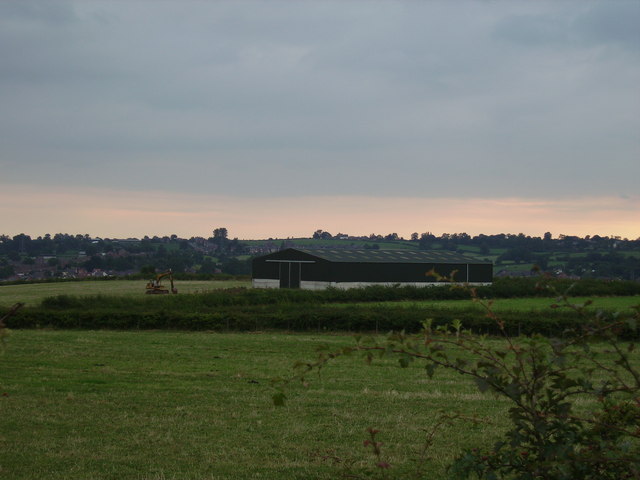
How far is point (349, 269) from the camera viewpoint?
61.7 metres

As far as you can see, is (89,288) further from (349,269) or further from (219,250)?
(219,250)

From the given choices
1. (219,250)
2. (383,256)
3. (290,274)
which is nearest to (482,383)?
(290,274)

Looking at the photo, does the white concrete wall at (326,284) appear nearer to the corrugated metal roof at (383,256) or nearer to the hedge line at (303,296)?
the corrugated metal roof at (383,256)

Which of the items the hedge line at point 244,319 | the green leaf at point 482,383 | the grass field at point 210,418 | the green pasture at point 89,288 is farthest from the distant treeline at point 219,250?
the green leaf at point 482,383

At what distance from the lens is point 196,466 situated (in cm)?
876

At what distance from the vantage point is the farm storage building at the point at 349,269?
6144 cm

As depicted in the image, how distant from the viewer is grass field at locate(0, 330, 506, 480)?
8875 mm

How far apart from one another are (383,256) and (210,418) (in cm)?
5616

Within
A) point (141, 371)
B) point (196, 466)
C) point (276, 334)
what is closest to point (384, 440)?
point (196, 466)

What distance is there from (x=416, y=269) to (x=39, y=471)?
57.6 m

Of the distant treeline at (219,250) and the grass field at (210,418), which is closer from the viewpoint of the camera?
the grass field at (210,418)

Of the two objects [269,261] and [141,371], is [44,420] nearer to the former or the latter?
[141,371]

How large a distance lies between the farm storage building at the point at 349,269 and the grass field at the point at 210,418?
40213 mm

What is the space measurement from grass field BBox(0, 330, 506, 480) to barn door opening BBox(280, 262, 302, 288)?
42.4 meters
